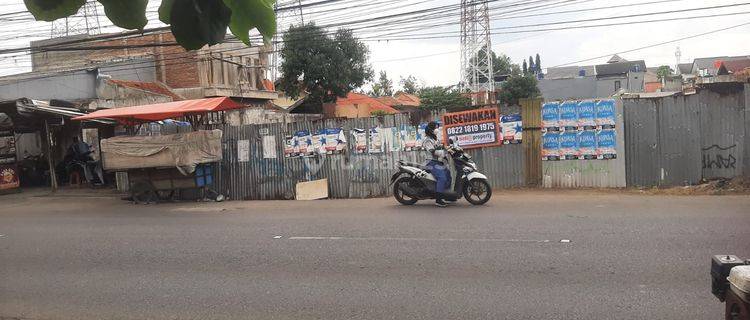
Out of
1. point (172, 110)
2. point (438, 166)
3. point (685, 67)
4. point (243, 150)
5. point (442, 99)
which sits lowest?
point (438, 166)

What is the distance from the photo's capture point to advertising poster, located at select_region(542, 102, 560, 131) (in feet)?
41.6

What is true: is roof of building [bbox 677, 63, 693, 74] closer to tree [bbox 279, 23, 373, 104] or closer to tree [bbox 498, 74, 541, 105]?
tree [bbox 498, 74, 541, 105]

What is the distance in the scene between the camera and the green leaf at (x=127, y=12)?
57.7 inches

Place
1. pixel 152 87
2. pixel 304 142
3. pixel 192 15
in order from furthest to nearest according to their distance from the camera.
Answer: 1. pixel 152 87
2. pixel 304 142
3. pixel 192 15

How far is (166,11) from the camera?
4.96 feet

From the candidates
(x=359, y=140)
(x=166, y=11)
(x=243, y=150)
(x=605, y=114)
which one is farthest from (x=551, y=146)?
(x=166, y=11)

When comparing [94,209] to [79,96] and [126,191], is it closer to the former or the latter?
[126,191]

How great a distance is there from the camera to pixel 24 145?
23125mm

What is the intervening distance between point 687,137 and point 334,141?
7425 mm

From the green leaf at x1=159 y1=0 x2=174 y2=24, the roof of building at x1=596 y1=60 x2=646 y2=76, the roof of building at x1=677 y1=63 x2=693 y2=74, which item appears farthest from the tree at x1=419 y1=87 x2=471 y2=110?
the roof of building at x1=677 y1=63 x2=693 y2=74

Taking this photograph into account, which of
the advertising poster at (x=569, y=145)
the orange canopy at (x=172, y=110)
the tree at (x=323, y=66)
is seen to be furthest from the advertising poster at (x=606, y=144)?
the tree at (x=323, y=66)

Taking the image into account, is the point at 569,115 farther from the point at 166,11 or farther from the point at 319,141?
the point at 166,11

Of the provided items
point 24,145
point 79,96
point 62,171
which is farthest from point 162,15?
point 24,145

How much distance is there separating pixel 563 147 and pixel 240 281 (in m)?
8.61
